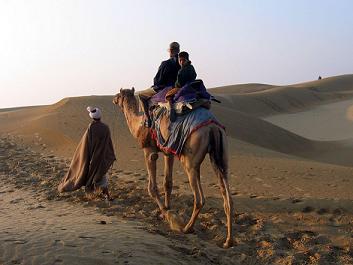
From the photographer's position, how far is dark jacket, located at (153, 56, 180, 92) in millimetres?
7441

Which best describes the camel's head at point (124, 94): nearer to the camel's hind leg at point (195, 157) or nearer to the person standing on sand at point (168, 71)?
the person standing on sand at point (168, 71)

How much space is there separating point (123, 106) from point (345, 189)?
4477 millimetres

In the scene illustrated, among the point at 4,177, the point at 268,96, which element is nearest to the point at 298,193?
the point at 4,177

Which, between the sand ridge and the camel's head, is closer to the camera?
the sand ridge

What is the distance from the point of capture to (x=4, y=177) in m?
12.1

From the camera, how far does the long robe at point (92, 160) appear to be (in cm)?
916

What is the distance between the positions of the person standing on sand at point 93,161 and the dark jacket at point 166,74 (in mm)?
2102

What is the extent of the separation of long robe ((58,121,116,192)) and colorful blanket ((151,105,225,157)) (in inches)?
94.8

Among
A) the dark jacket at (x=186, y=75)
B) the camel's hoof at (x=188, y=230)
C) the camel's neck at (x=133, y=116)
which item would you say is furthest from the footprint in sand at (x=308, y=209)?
the camel's neck at (x=133, y=116)

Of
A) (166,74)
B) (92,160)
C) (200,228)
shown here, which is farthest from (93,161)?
(200,228)

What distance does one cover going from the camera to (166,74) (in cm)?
750

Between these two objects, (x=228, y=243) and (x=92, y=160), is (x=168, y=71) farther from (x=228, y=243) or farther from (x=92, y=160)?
(x=228, y=243)

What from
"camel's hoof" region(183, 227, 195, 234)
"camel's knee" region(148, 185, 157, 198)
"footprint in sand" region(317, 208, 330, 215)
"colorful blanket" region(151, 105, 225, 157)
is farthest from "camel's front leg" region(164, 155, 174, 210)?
"footprint in sand" region(317, 208, 330, 215)

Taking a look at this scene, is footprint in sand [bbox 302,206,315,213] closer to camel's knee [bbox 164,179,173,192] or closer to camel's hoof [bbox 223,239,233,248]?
camel's hoof [bbox 223,239,233,248]
